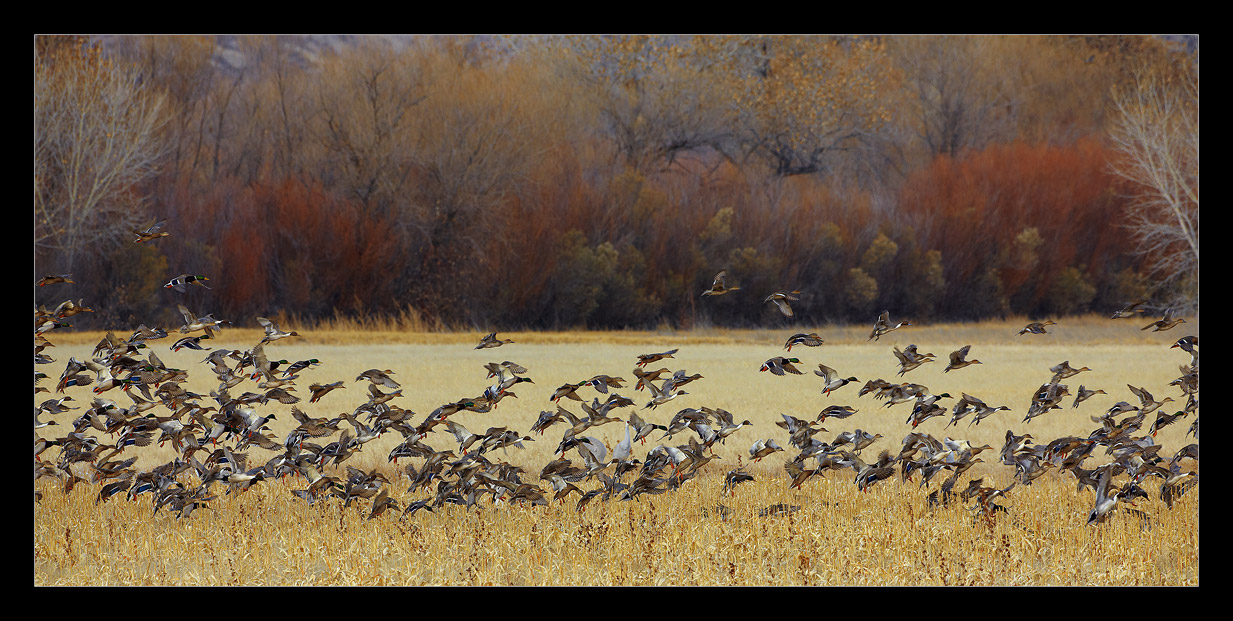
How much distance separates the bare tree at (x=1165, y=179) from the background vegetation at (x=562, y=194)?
149 millimetres

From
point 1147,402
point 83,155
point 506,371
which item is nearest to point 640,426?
point 506,371

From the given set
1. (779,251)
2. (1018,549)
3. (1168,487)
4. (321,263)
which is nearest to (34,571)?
(1018,549)

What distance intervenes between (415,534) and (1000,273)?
22.9m

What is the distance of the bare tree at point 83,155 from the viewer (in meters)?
20.7

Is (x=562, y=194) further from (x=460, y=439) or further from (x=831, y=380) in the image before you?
(x=460, y=439)

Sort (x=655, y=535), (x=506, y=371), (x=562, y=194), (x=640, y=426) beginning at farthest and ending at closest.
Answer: (x=562, y=194)
(x=640, y=426)
(x=506, y=371)
(x=655, y=535)

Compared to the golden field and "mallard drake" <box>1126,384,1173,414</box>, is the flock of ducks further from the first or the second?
the golden field

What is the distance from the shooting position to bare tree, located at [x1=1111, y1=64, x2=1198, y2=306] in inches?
933

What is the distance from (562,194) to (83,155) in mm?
10164

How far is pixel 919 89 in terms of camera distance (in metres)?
34.8

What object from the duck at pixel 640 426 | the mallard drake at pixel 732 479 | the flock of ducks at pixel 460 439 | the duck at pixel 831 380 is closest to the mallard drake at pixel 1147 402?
the flock of ducks at pixel 460 439

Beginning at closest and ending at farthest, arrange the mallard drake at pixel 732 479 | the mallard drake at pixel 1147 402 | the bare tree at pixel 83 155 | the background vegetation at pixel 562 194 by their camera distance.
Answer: the mallard drake at pixel 1147 402, the mallard drake at pixel 732 479, the bare tree at pixel 83 155, the background vegetation at pixel 562 194

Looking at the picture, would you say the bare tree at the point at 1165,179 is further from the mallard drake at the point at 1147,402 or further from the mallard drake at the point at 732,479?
the mallard drake at the point at 732,479

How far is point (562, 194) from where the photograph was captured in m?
24.9
